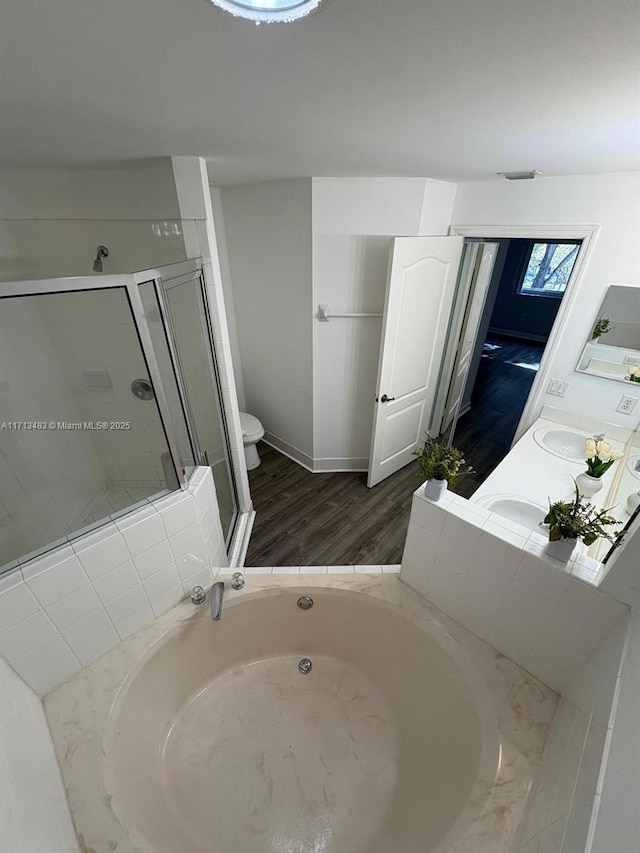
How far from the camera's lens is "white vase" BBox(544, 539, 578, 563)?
1.14 meters

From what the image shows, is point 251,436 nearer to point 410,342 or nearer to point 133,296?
point 410,342

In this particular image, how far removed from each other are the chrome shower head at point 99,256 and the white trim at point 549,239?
2152 mm

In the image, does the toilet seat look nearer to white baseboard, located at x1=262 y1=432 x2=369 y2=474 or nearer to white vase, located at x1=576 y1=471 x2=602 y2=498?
white baseboard, located at x1=262 y1=432 x2=369 y2=474

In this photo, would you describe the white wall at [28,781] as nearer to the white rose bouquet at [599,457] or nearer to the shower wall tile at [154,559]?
the shower wall tile at [154,559]

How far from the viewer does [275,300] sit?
105 inches

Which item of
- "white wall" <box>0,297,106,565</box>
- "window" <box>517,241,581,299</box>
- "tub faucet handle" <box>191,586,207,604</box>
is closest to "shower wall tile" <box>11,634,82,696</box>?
"tub faucet handle" <box>191,586,207,604</box>

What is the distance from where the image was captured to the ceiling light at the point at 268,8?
0.46 m

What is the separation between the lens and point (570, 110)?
875mm

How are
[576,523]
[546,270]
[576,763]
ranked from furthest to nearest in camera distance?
[546,270] → [576,523] → [576,763]

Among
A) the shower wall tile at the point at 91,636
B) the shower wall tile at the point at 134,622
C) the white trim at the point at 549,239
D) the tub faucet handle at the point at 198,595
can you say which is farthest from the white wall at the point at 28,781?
the white trim at the point at 549,239

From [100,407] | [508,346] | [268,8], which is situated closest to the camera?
[268,8]

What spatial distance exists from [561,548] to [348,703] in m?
1.21

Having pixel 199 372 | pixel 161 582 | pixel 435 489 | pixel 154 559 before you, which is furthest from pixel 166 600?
pixel 435 489

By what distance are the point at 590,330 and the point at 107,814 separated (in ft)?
9.61
